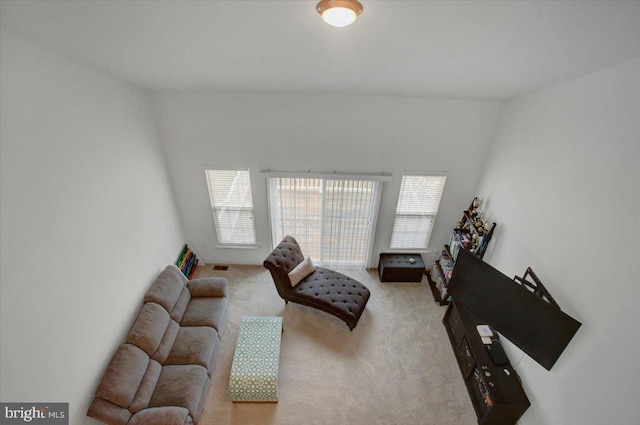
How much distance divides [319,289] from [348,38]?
3340 mm

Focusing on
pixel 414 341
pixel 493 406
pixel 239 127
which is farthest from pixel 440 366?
pixel 239 127

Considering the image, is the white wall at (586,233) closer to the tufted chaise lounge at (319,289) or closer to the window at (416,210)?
the window at (416,210)

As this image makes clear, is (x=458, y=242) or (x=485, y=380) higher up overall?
(x=458, y=242)

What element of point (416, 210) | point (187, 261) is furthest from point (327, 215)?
point (187, 261)

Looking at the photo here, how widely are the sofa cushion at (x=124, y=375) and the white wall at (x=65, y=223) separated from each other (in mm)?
123

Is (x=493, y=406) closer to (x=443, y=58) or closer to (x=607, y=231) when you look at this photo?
(x=607, y=231)

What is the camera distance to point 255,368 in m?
3.07

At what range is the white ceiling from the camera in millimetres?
1405

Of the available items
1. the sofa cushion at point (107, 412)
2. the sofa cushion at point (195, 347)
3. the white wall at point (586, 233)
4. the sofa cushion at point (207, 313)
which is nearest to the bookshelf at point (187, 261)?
the sofa cushion at point (207, 313)

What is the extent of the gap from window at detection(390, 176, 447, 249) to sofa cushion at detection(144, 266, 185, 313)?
139 inches

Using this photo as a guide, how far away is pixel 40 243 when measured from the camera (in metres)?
2.13

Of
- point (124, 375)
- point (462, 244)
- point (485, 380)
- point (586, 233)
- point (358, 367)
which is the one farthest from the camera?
point (462, 244)

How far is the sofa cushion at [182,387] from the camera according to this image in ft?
8.91

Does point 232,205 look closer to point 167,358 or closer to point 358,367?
point 167,358
